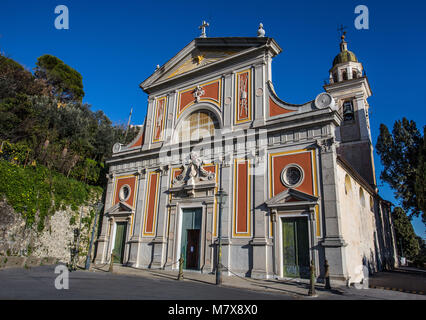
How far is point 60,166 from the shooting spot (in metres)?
19.8

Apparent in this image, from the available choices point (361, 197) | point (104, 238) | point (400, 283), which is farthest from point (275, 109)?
point (104, 238)

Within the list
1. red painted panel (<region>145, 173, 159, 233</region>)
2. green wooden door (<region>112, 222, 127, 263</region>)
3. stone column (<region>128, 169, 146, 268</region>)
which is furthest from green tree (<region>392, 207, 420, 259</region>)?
green wooden door (<region>112, 222, 127, 263</region>)

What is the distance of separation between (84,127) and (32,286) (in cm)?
1795

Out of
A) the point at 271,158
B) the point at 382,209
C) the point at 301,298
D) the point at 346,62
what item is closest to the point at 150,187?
the point at 271,158

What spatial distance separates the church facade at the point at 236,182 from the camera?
41.0 feet

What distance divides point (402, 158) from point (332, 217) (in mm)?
16531

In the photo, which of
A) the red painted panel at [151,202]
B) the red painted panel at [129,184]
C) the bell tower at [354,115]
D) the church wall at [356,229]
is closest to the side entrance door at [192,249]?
the red painted panel at [151,202]

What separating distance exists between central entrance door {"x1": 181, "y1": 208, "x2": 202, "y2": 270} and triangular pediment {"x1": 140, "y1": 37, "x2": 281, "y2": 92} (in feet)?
29.7

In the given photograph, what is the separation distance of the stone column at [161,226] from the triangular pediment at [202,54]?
691 centimetres

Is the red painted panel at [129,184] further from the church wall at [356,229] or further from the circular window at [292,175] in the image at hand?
the church wall at [356,229]

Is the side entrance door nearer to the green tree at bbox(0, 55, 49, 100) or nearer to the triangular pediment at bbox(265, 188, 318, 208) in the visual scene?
the triangular pediment at bbox(265, 188, 318, 208)

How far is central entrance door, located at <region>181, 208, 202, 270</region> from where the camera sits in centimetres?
1532

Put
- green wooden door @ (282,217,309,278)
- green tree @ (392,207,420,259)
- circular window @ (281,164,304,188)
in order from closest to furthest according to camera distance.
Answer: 1. green wooden door @ (282,217,309,278)
2. circular window @ (281,164,304,188)
3. green tree @ (392,207,420,259)

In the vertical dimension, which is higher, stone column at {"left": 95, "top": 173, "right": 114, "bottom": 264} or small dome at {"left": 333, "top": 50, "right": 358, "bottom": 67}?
small dome at {"left": 333, "top": 50, "right": 358, "bottom": 67}
